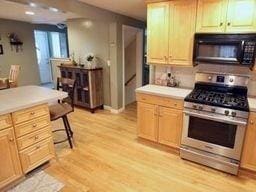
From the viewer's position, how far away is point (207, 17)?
2.46m

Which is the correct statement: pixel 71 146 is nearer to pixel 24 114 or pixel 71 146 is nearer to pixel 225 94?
pixel 24 114

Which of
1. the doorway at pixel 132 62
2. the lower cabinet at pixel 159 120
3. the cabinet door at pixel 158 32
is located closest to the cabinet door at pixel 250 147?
the lower cabinet at pixel 159 120

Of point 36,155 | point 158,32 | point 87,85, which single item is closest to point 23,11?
point 87,85

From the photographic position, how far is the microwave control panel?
2.19m

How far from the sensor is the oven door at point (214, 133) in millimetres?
2232

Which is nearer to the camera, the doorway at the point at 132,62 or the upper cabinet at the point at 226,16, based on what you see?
the upper cabinet at the point at 226,16

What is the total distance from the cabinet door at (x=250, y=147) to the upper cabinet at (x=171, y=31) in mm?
1094

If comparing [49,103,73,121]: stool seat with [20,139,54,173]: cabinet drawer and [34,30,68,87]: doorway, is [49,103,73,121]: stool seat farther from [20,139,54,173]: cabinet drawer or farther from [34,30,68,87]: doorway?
[34,30,68,87]: doorway

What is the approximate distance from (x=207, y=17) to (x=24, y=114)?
8.44ft

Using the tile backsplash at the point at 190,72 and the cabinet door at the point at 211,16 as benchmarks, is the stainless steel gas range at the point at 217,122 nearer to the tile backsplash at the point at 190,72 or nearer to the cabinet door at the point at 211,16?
the tile backsplash at the point at 190,72

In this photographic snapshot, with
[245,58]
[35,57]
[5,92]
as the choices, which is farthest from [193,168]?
[35,57]

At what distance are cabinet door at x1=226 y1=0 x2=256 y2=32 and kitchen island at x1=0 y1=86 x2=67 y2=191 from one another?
239cm

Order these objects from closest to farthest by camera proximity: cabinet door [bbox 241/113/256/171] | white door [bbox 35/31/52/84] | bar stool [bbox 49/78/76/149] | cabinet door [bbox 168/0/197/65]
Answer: cabinet door [bbox 241/113/256/171]
cabinet door [bbox 168/0/197/65]
bar stool [bbox 49/78/76/149]
white door [bbox 35/31/52/84]

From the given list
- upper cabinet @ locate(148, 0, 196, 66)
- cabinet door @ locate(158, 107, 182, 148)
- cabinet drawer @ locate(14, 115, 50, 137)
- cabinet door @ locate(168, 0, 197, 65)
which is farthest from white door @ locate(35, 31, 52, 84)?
cabinet door @ locate(158, 107, 182, 148)
